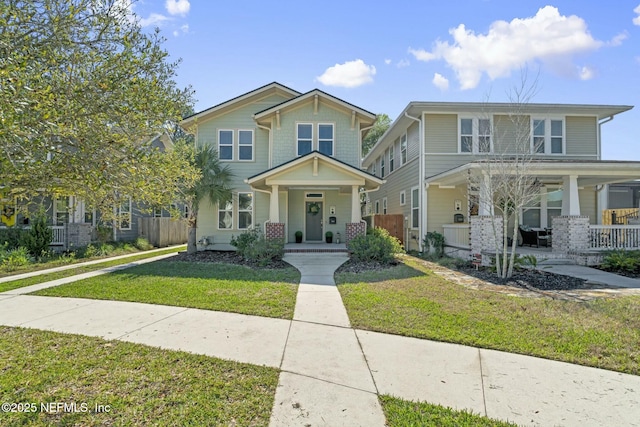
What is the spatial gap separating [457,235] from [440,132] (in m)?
4.63

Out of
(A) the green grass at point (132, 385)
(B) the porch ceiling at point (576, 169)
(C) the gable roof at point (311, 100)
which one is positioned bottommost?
(A) the green grass at point (132, 385)

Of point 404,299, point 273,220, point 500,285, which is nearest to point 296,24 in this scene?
point 273,220

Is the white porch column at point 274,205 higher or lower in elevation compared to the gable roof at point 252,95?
lower

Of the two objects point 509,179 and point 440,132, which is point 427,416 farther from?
point 440,132

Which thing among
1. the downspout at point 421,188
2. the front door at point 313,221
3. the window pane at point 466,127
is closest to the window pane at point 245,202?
the front door at point 313,221

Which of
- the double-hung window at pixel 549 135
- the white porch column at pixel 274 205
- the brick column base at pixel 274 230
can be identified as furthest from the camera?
the double-hung window at pixel 549 135

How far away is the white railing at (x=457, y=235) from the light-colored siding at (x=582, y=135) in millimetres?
6803

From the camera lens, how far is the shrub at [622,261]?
9.40 meters

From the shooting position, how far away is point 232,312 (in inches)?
216

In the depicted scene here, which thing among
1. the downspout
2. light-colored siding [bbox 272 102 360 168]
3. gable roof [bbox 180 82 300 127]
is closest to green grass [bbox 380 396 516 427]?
the downspout

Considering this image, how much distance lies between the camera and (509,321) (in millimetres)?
5066

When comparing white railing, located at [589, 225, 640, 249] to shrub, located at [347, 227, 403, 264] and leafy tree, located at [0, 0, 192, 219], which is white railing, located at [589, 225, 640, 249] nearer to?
shrub, located at [347, 227, 403, 264]

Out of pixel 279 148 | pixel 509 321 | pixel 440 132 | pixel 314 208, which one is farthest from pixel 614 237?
pixel 279 148

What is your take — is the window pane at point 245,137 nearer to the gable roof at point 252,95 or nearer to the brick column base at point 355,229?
the gable roof at point 252,95
